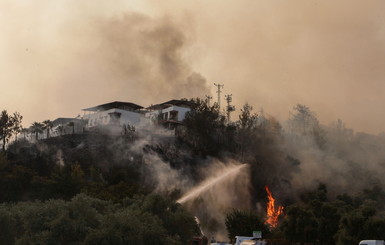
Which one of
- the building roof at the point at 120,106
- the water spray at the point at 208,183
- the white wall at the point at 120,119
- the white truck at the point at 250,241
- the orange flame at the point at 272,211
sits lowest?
the orange flame at the point at 272,211

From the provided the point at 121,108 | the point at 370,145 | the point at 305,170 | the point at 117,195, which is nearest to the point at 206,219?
the point at 117,195

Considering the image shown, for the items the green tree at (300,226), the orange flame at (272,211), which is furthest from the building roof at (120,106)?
the green tree at (300,226)

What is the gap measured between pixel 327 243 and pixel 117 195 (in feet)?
139

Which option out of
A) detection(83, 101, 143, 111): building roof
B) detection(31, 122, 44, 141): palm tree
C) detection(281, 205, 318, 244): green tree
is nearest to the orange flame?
detection(281, 205, 318, 244): green tree

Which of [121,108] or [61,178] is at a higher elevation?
[121,108]

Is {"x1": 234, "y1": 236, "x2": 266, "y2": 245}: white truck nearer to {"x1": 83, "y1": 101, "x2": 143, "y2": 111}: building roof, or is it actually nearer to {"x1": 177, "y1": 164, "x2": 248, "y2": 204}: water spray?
{"x1": 177, "y1": 164, "x2": 248, "y2": 204}: water spray

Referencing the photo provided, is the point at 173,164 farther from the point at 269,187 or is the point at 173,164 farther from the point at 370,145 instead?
the point at 370,145

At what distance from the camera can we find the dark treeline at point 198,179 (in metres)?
69.9

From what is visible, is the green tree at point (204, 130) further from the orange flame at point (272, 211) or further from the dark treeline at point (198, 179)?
the orange flame at point (272, 211)

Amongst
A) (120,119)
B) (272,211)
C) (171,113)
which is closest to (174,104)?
(171,113)

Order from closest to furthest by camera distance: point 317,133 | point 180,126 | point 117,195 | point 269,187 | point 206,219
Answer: point 117,195 → point 206,219 → point 269,187 → point 180,126 → point 317,133

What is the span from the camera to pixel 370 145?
190625 millimetres

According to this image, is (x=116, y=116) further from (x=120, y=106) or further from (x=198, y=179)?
(x=198, y=179)

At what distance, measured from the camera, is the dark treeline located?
6994cm
